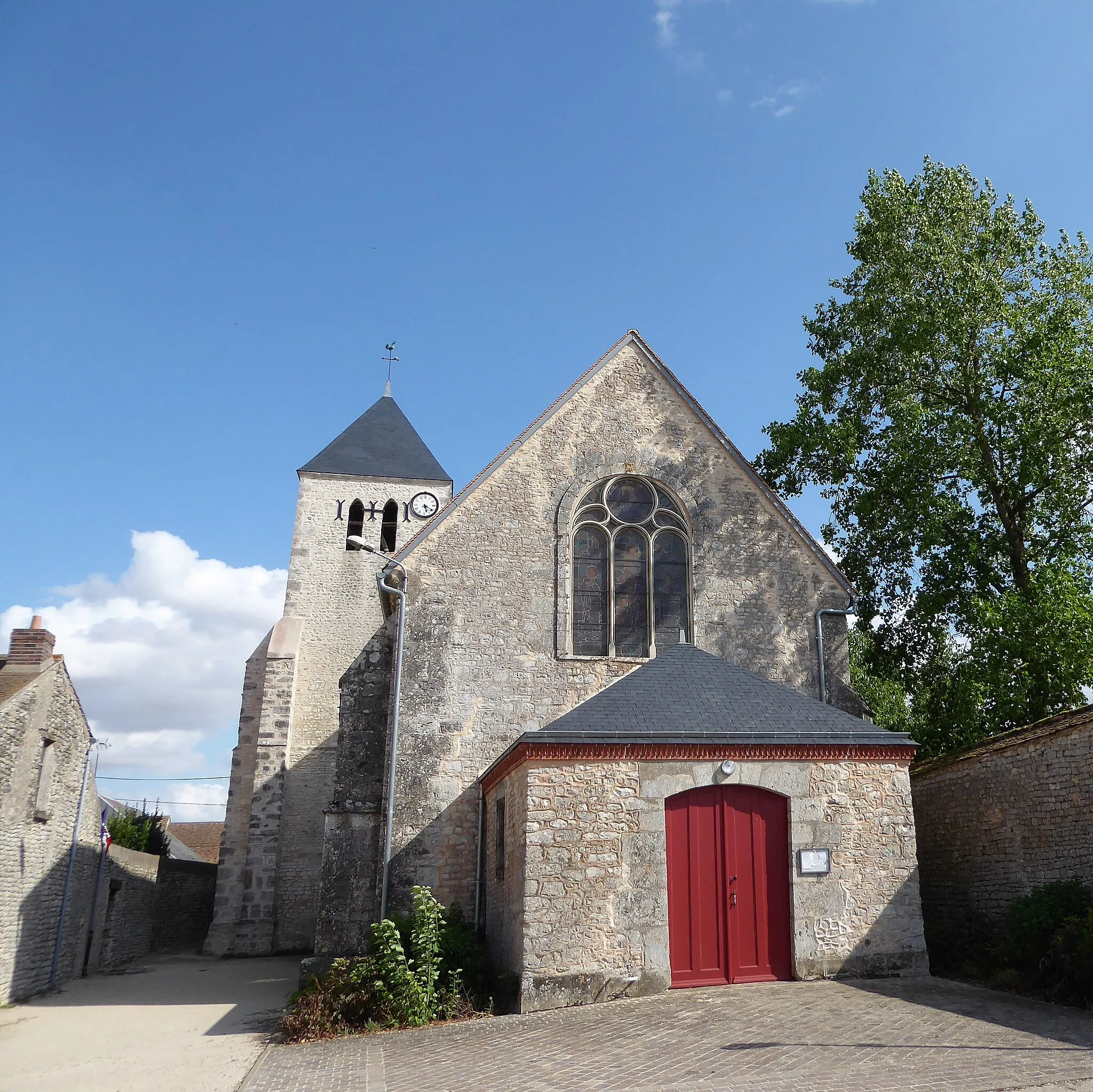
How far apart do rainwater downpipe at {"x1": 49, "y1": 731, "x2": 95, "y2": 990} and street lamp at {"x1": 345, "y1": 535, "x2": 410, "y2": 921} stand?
20.1 feet

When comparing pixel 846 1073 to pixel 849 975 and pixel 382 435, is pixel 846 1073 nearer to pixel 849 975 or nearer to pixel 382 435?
pixel 849 975

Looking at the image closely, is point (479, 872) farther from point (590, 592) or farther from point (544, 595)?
point (590, 592)

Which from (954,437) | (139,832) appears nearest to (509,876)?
(954,437)

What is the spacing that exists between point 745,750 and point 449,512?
209 inches

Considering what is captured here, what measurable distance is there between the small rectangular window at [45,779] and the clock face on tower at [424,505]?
12523 mm

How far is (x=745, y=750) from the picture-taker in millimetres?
9508

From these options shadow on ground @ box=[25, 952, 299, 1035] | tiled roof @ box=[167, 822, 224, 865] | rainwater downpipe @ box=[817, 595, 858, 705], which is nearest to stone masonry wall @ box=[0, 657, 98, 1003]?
shadow on ground @ box=[25, 952, 299, 1035]

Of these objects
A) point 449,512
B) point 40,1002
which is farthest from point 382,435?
point 40,1002

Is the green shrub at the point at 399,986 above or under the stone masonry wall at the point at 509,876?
under

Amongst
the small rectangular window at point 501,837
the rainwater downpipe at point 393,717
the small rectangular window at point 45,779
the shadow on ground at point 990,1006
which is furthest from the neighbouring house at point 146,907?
the shadow on ground at point 990,1006

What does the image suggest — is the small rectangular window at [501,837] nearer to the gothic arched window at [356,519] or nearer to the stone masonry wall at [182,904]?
the stone masonry wall at [182,904]

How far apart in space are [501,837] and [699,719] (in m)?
2.74

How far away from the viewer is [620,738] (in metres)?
9.19

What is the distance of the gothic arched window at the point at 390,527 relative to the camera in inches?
959
